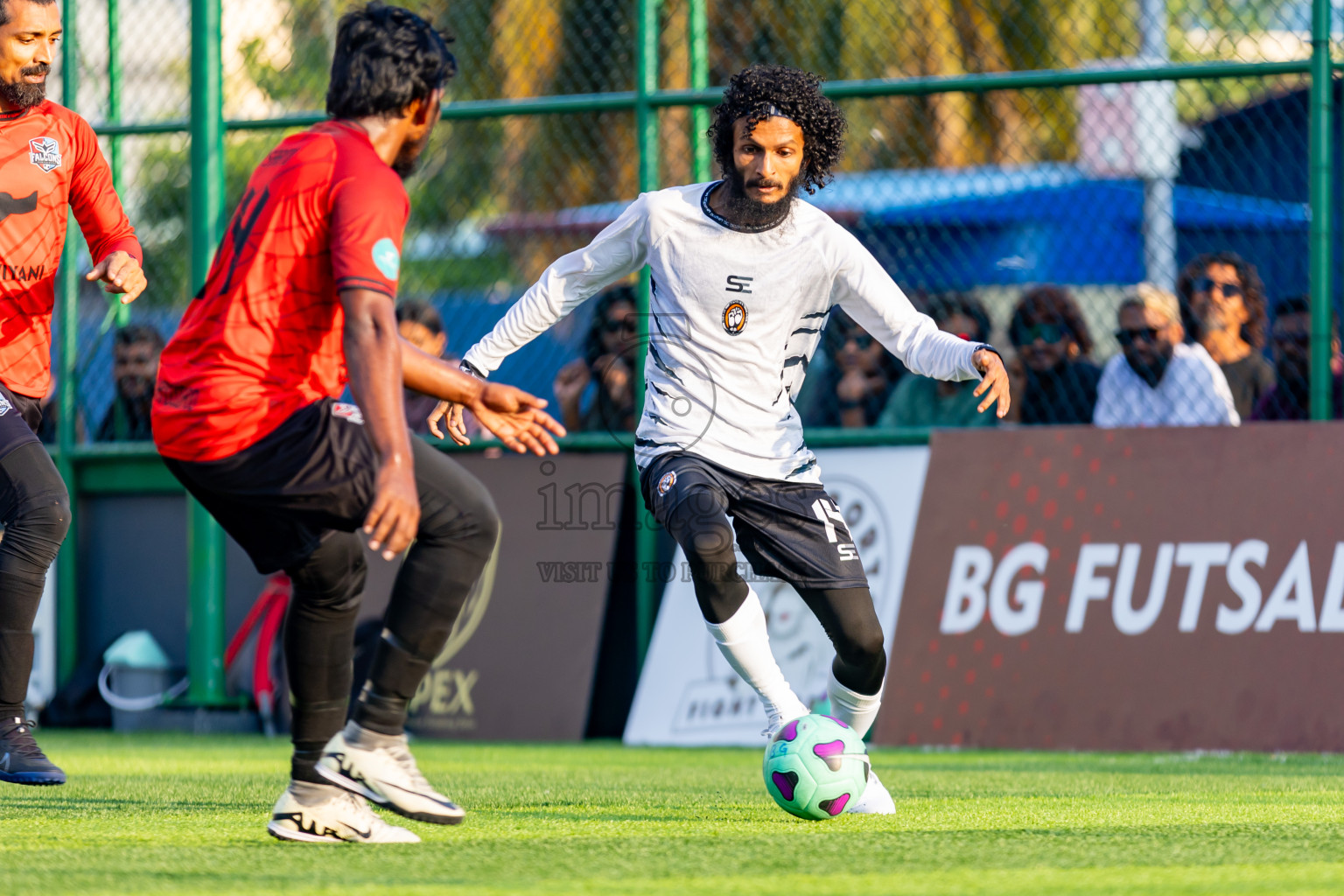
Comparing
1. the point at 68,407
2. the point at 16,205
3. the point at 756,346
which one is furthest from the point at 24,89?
the point at 68,407

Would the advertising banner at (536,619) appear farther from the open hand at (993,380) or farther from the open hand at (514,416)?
the open hand at (514,416)

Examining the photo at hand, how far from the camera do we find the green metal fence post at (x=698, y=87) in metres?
8.68

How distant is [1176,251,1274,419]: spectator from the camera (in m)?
7.96

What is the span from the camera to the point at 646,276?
890cm

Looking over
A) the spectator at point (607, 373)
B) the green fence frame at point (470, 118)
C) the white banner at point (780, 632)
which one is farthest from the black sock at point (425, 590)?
the spectator at point (607, 373)

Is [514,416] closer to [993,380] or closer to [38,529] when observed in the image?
[993,380]

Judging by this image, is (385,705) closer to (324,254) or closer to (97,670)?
(324,254)

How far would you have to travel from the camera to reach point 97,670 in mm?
9609

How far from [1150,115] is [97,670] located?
21.4 feet

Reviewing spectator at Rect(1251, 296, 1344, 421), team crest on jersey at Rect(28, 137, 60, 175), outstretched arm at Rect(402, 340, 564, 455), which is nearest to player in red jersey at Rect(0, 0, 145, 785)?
team crest on jersey at Rect(28, 137, 60, 175)

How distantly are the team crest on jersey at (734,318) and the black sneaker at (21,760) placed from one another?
244 centimetres

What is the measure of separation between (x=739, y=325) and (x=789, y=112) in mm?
672

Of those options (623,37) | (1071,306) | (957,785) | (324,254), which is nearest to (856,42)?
(623,37)

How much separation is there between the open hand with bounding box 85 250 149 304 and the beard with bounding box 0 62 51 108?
61 cm
